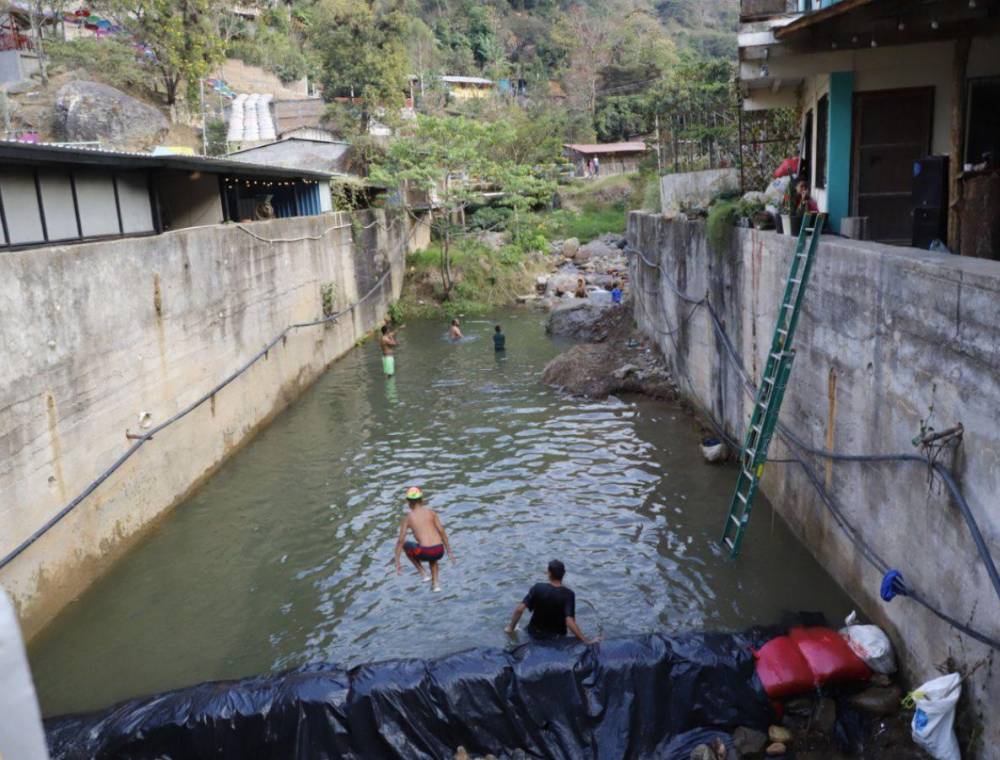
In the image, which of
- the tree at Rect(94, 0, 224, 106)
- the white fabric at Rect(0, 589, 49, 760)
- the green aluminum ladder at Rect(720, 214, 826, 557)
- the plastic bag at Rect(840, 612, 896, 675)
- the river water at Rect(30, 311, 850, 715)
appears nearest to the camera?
the white fabric at Rect(0, 589, 49, 760)

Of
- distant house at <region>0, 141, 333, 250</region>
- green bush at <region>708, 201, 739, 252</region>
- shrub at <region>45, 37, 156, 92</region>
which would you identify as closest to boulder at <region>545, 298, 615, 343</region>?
distant house at <region>0, 141, 333, 250</region>

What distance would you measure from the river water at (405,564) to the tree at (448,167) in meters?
13.7

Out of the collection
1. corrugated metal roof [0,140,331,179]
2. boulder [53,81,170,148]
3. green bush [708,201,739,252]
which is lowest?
green bush [708,201,739,252]

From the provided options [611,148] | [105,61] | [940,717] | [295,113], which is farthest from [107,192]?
[611,148]

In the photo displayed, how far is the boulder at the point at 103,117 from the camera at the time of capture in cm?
3142

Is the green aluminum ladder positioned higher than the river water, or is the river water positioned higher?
the green aluminum ladder

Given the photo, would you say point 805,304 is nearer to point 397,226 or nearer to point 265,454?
point 265,454

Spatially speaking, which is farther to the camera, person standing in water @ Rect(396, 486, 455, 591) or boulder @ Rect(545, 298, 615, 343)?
boulder @ Rect(545, 298, 615, 343)

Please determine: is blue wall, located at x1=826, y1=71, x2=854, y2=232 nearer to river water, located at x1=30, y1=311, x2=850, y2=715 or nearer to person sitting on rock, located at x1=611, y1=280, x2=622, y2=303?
river water, located at x1=30, y1=311, x2=850, y2=715

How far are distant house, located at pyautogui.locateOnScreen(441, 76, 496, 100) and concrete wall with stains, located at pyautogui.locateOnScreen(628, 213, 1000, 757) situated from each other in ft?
162

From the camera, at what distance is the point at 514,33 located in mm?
68188

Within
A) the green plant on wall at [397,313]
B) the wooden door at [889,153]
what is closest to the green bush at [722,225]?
the wooden door at [889,153]

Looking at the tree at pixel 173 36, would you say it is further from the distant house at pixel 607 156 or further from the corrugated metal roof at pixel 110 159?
the distant house at pixel 607 156

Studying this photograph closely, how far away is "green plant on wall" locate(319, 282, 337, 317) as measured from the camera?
71.1 ft
